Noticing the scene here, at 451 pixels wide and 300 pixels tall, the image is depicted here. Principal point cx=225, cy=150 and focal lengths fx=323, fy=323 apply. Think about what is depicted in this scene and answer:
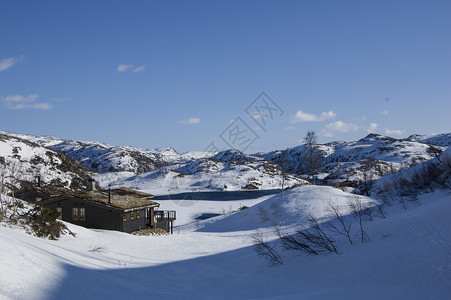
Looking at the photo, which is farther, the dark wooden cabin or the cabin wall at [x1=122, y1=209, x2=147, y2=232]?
the cabin wall at [x1=122, y1=209, x2=147, y2=232]

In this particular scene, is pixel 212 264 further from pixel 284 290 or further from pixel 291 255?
pixel 284 290

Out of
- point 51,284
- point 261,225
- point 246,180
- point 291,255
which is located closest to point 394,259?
point 291,255

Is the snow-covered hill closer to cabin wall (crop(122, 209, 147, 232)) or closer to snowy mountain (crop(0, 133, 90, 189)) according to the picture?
snowy mountain (crop(0, 133, 90, 189))

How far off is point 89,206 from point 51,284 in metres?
24.4

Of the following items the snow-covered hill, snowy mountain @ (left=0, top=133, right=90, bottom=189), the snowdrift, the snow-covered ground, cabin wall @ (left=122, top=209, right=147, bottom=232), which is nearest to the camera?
the snow-covered ground

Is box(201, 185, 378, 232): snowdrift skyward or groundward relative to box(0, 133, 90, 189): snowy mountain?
groundward

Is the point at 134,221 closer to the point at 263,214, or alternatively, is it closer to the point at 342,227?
the point at 263,214

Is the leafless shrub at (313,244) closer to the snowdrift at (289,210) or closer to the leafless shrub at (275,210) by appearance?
the snowdrift at (289,210)

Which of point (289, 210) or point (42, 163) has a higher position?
point (42, 163)

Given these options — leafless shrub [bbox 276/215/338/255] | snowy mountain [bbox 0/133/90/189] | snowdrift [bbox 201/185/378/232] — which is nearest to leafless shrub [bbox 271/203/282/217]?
snowdrift [bbox 201/185/378/232]

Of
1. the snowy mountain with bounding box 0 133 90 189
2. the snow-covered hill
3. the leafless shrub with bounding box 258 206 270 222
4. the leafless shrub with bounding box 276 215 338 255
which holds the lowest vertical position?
the leafless shrub with bounding box 258 206 270 222

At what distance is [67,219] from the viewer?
32.0 m

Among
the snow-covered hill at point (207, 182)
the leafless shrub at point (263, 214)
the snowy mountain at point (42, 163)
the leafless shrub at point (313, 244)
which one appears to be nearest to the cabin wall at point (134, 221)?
the leafless shrub at point (263, 214)

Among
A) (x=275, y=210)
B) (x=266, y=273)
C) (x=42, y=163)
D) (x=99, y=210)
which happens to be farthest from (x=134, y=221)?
(x=42, y=163)
